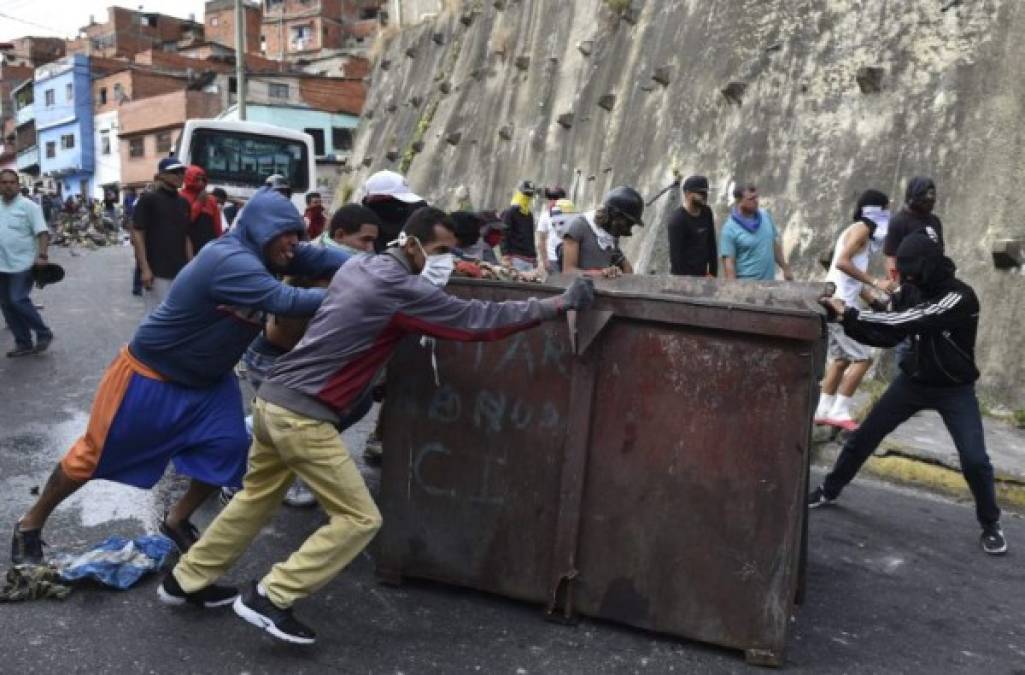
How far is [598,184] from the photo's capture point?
13602mm

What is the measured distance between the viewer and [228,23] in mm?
62406

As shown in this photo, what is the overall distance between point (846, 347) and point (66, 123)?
5453 cm

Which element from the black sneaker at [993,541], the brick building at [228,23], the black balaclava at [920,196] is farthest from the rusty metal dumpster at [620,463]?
the brick building at [228,23]

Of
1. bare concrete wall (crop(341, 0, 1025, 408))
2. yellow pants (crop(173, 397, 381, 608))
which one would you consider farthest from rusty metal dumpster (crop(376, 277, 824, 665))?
bare concrete wall (crop(341, 0, 1025, 408))

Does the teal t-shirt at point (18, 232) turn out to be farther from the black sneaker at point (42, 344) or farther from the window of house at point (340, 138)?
the window of house at point (340, 138)

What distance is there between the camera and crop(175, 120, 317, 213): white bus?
14172 millimetres

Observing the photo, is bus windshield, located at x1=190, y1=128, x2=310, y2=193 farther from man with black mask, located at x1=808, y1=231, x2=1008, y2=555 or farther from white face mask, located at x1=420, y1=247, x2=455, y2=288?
man with black mask, located at x1=808, y1=231, x2=1008, y2=555

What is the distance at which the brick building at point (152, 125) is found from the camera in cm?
Result: 4422

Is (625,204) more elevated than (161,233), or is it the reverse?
(625,204)

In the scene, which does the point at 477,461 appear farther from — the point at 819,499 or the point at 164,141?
the point at 164,141

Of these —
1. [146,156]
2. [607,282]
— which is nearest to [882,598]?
[607,282]

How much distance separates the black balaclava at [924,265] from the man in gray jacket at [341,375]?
2170mm

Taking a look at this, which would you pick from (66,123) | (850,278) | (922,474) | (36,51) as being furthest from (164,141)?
(922,474)

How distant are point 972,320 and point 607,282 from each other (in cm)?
184
